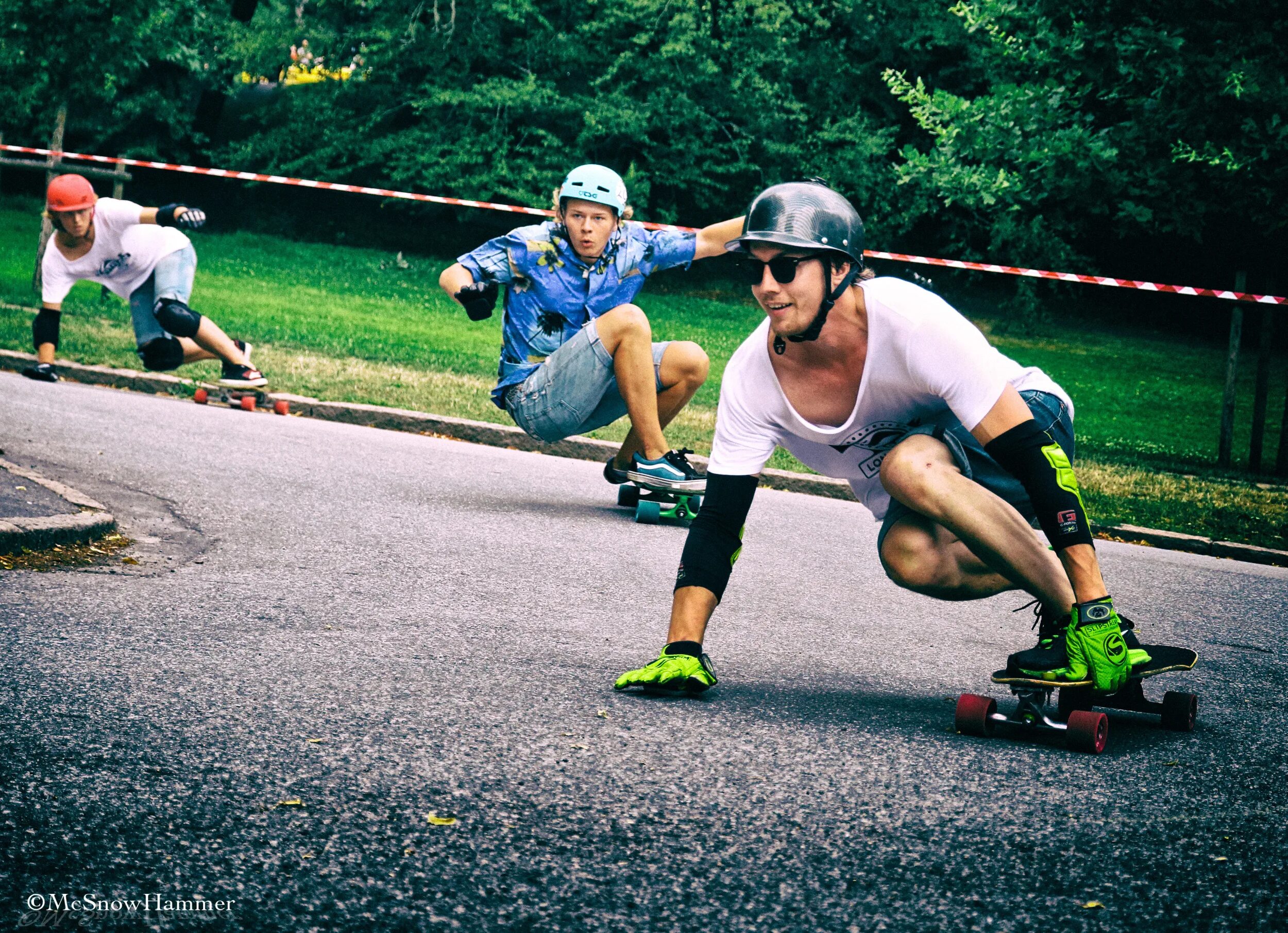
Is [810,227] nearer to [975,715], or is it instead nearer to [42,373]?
[975,715]

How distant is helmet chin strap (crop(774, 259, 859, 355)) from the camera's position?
3828mm

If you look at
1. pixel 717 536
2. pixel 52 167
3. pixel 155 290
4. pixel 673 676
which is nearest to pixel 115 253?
pixel 155 290

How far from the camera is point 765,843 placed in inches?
113

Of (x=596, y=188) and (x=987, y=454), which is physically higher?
(x=596, y=188)

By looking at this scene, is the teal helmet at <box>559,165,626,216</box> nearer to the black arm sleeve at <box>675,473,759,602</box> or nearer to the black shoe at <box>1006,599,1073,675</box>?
the black arm sleeve at <box>675,473,759,602</box>

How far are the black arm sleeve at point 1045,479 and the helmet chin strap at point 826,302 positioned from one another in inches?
22.0

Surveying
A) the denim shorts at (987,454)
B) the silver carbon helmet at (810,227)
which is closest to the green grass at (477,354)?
the denim shorts at (987,454)

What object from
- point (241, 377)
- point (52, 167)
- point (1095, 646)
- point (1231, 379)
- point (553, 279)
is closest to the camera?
point (1095, 646)

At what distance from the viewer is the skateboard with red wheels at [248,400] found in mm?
10930

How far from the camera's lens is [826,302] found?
384 cm

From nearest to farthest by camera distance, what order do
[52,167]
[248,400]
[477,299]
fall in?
1. [477,299]
2. [248,400]
3. [52,167]

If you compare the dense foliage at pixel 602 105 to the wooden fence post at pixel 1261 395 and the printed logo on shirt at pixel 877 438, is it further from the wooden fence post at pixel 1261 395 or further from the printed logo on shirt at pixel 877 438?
the printed logo on shirt at pixel 877 438

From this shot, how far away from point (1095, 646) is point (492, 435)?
734 cm

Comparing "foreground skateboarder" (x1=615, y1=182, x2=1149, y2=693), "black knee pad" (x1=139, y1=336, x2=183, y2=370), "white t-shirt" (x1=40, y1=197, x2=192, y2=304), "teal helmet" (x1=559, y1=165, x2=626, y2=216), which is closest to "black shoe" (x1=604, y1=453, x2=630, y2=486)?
"teal helmet" (x1=559, y1=165, x2=626, y2=216)
